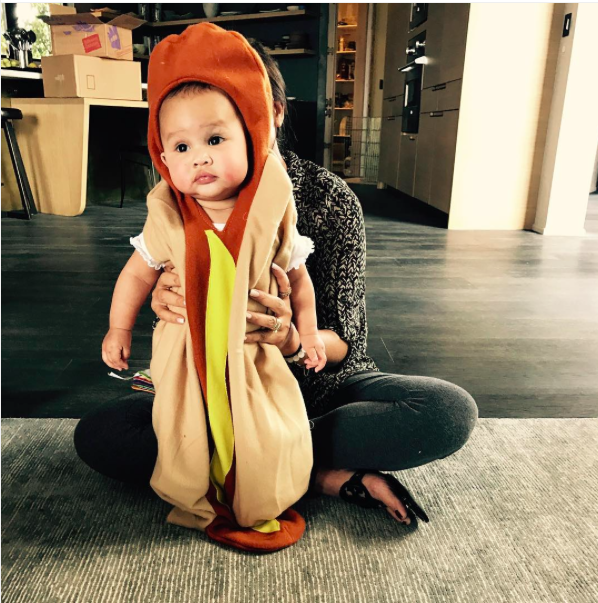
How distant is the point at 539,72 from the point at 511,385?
2.65 metres

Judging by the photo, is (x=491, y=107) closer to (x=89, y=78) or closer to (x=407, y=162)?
(x=407, y=162)

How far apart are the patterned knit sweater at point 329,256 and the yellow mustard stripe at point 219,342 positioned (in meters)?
0.22

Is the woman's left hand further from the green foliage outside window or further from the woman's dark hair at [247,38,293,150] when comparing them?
the green foliage outside window

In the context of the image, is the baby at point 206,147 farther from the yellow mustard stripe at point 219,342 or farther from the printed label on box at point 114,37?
the printed label on box at point 114,37

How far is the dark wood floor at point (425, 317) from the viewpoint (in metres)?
1.38

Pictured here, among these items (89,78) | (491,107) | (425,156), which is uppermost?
(89,78)

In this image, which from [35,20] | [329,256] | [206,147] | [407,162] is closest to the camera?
[206,147]

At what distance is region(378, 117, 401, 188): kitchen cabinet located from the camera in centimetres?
536

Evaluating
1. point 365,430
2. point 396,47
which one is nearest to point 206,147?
point 365,430

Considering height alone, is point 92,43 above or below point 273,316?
above

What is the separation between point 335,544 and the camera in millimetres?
850

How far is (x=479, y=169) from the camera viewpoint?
11.6 feet

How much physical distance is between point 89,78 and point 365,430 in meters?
3.50

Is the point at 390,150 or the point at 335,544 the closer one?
the point at 335,544
